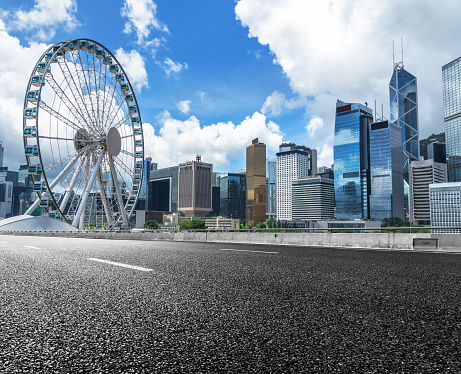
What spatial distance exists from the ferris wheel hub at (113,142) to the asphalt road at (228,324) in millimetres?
46114

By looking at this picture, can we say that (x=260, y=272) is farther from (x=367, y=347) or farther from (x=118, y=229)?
(x=118, y=229)

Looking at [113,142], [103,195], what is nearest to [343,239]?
[113,142]

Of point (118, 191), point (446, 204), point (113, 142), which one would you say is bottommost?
→ point (118, 191)

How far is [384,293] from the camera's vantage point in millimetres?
4266

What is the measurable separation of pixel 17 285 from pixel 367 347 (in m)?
4.11

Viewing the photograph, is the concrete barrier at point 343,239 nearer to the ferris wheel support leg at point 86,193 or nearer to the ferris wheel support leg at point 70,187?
the ferris wheel support leg at point 86,193

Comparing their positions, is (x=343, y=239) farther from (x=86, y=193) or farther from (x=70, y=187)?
(x=70, y=187)

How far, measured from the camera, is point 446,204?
543 ft

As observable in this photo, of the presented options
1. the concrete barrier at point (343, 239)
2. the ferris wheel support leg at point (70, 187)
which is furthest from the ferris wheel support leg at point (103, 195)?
the concrete barrier at point (343, 239)

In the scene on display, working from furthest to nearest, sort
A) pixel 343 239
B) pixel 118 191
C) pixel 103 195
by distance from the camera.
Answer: pixel 118 191
pixel 103 195
pixel 343 239

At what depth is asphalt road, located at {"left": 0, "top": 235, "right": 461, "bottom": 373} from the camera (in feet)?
6.81

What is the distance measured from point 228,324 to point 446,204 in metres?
185

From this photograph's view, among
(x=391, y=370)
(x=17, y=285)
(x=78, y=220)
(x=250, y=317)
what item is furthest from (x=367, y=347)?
(x=78, y=220)

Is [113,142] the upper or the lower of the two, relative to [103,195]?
upper
